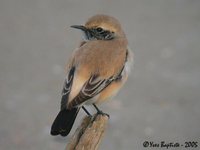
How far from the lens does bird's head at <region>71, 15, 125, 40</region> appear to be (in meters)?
6.79

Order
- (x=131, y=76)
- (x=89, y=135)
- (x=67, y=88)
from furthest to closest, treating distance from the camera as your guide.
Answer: (x=131, y=76)
(x=67, y=88)
(x=89, y=135)

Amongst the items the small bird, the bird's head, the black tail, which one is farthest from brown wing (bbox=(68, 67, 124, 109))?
the bird's head

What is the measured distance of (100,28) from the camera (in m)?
6.81

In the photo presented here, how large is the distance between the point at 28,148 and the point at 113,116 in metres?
1.66

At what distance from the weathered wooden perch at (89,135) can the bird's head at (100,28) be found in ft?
3.90

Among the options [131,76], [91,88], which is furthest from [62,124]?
[131,76]

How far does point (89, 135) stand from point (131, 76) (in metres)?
6.35

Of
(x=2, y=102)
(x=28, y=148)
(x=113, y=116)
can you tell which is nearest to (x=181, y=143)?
(x=113, y=116)

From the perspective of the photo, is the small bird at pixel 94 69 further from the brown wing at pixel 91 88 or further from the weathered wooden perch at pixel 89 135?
the weathered wooden perch at pixel 89 135

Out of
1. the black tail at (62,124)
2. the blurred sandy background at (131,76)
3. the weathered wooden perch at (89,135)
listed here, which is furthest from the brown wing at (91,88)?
the blurred sandy background at (131,76)

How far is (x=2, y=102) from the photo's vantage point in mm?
10898

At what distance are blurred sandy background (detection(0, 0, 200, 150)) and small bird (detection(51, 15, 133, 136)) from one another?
3.41 m

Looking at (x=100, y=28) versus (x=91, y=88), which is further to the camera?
(x=100, y=28)

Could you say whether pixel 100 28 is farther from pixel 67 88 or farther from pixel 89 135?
pixel 89 135
